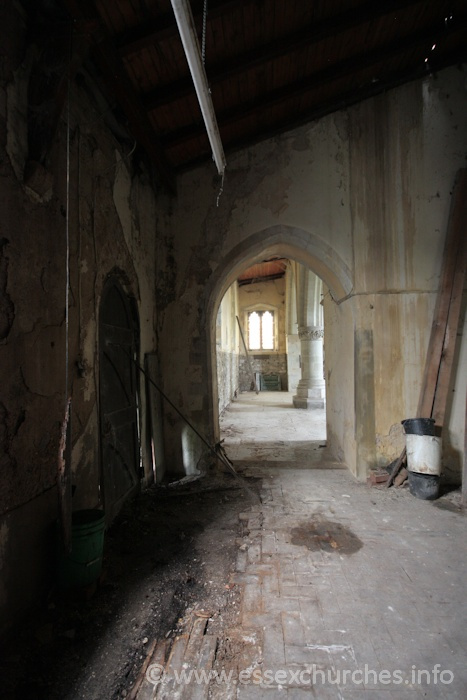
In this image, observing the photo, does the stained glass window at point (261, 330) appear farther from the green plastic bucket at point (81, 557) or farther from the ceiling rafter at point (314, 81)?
the green plastic bucket at point (81, 557)

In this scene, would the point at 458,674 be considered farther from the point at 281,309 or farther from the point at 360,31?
the point at 281,309

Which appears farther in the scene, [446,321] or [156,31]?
[446,321]

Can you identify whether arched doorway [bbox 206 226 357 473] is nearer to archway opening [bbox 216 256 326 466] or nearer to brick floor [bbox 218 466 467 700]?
archway opening [bbox 216 256 326 466]

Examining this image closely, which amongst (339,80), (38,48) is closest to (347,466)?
(339,80)

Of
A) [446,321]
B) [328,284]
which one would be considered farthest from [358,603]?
[328,284]

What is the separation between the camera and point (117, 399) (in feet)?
12.8

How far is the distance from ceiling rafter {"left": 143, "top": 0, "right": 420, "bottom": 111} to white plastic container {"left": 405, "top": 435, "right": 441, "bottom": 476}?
4.41m

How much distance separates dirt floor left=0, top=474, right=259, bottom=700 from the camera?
1.93 metres

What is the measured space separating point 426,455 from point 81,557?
3664 millimetres

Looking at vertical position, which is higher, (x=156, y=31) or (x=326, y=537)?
(x=156, y=31)

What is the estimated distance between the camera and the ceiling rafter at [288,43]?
3.67 metres

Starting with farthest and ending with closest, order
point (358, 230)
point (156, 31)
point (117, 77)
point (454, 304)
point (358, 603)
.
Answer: point (358, 230) → point (454, 304) → point (117, 77) → point (156, 31) → point (358, 603)

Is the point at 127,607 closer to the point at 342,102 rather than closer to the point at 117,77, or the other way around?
the point at 117,77

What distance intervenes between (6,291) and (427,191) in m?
5.06
